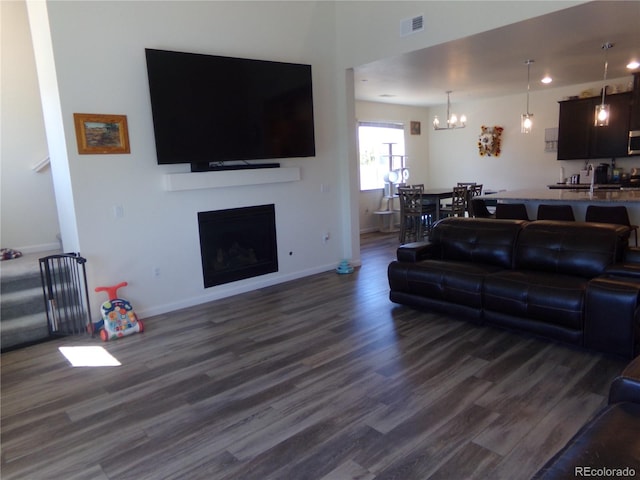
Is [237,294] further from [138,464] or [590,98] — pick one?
[590,98]

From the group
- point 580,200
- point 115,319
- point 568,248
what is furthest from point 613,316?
point 115,319

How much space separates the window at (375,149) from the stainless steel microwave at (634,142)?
434cm

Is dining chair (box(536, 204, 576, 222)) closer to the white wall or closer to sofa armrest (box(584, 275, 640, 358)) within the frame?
sofa armrest (box(584, 275, 640, 358))

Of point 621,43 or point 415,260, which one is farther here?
point 621,43

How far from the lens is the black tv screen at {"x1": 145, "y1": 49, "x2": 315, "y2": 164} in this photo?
4.19 meters

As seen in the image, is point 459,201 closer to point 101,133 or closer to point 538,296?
point 538,296

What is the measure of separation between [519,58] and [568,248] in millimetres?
3102

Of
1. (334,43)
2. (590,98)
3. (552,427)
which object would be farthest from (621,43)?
(552,427)

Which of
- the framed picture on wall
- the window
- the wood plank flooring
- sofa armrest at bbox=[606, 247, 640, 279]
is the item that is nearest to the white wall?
the framed picture on wall

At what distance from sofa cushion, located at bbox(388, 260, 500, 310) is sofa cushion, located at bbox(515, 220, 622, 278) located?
1.10ft

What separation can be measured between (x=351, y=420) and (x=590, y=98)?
7.58 meters

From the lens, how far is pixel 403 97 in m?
8.57

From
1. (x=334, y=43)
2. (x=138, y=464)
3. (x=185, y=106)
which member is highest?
(x=334, y=43)

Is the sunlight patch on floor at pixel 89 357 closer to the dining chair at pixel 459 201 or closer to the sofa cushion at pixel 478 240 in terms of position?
the sofa cushion at pixel 478 240
